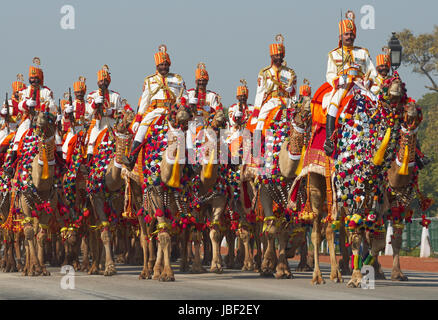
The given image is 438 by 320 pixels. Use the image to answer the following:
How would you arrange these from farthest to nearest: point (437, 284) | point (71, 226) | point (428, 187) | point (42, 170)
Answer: point (428, 187), point (71, 226), point (42, 170), point (437, 284)

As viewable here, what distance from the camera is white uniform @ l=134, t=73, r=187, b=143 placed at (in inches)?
738

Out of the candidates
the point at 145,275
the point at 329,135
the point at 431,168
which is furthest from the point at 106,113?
the point at 431,168

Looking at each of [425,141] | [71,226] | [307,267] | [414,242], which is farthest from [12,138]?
[425,141]

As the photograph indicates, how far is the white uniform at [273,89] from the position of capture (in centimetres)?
1970

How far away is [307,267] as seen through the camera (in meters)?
21.4

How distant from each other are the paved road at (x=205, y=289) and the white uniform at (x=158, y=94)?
313cm

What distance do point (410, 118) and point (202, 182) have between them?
5.49m

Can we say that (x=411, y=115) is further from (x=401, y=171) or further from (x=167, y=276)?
(x=167, y=276)

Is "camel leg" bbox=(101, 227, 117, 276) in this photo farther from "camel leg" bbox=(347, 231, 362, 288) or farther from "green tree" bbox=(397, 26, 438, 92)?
"green tree" bbox=(397, 26, 438, 92)

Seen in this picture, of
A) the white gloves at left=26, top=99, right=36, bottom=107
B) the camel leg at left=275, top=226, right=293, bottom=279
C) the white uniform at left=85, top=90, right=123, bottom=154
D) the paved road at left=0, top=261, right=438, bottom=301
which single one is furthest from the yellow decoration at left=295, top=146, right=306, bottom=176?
the white gloves at left=26, top=99, right=36, bottom=107

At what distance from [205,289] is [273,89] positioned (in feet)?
17.7

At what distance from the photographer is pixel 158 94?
19141 millimetres

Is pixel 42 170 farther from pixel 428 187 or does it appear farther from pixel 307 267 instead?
pixel 428 187

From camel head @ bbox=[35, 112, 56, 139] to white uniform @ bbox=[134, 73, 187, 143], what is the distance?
71.4 inches
